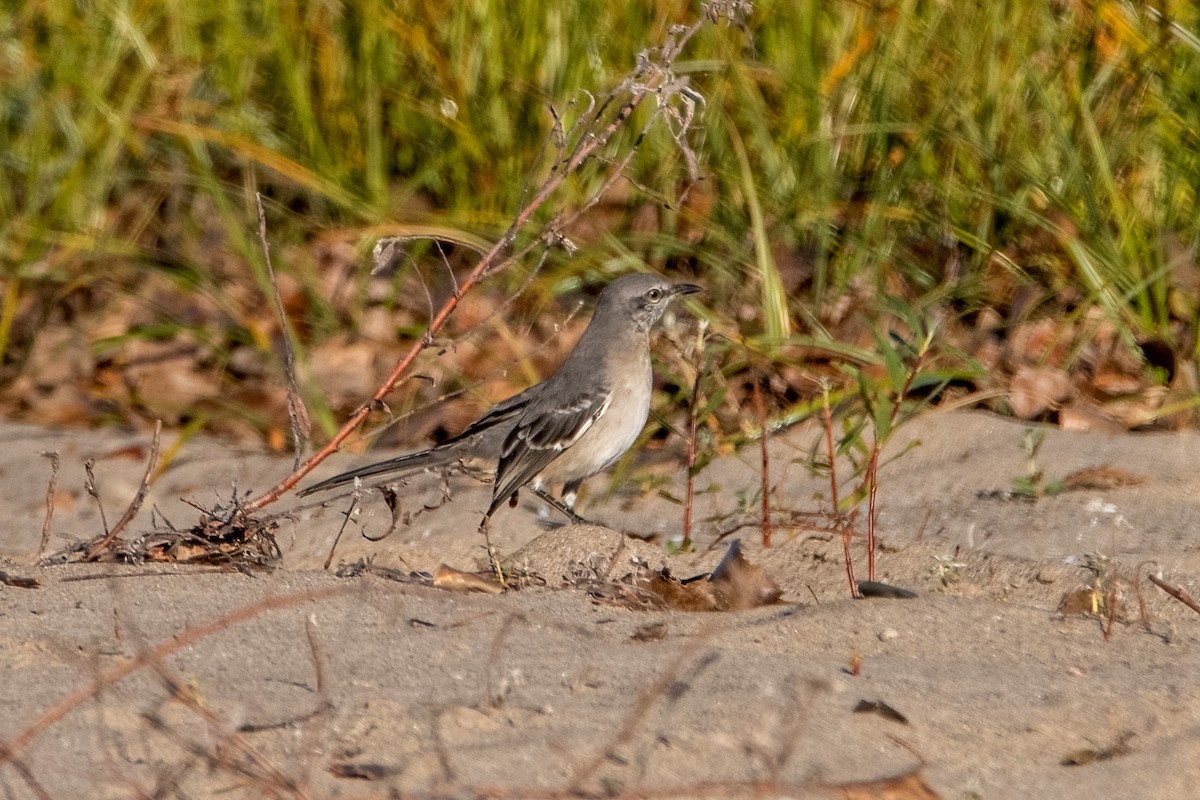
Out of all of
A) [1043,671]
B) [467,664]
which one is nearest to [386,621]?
[467,664]

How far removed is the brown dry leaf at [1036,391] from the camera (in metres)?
5.67

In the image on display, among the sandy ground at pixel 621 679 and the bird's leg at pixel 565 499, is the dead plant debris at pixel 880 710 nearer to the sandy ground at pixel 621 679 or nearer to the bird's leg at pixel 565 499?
the sandy ground at pixel 621 679

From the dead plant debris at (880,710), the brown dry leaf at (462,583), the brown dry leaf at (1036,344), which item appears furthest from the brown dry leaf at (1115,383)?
the dead plant debris at (880,710)

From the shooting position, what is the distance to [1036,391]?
570cm

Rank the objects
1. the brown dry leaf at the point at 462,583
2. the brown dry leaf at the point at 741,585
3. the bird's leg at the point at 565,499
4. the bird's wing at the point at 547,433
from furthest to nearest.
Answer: the bird's leg at the point at 565,499
the bird's wing at the point at 547,433
the brown dry leaf at the point at 462,583
the brown dry leaf at the point at 741,585

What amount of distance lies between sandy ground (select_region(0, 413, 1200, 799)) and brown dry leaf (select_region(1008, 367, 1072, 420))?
1077 millimetres

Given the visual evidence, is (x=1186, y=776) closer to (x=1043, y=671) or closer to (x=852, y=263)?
(x=1043, y=671)

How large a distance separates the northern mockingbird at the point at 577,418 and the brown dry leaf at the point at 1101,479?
1.50 metres

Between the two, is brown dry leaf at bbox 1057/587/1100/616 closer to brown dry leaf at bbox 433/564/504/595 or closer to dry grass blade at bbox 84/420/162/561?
brown dry leaf at bbox 433/564/504/595

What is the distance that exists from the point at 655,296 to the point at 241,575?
2.40m

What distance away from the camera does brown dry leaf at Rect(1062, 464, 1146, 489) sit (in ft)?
15.9

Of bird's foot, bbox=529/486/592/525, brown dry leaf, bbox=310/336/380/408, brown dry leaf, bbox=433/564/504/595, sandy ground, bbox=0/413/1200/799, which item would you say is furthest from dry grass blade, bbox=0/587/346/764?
brown dry leaf, bbox=310/336/380/408

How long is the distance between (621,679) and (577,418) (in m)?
2.48

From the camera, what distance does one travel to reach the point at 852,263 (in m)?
6.38
